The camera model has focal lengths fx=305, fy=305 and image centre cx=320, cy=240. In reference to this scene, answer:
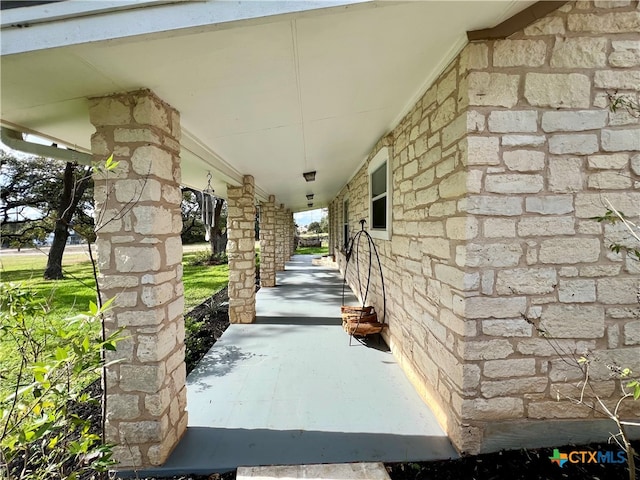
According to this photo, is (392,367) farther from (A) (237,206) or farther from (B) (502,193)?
(A) (237,206)

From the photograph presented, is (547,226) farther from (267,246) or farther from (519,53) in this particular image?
(267,246)

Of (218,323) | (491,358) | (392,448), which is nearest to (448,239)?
(491,358)

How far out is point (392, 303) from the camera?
380 cm

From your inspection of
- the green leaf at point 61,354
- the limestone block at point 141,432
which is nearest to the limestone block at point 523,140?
the green leaf at point 61,354

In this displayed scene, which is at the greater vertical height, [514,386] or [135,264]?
[135,264]

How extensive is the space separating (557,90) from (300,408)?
300cm

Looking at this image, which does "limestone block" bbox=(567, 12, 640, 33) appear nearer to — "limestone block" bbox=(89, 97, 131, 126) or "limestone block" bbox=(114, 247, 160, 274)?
"limestone block" bbox=(89, 97, 131, 126)

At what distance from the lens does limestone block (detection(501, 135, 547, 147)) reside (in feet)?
6.32

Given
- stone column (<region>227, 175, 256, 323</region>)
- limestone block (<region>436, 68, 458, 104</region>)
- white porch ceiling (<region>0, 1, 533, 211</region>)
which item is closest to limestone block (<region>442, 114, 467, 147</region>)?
limestone block (<region>436, 68, 458, 104</region>)

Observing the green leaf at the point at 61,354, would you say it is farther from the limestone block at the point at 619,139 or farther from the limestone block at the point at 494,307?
the limestone block at the point at 619,139

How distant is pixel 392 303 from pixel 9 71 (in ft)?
12.2

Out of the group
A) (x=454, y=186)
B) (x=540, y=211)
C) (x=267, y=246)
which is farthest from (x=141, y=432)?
(x=267, y=246)

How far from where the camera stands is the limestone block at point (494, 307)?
1.96 metres

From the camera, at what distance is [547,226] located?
77.4 inches
